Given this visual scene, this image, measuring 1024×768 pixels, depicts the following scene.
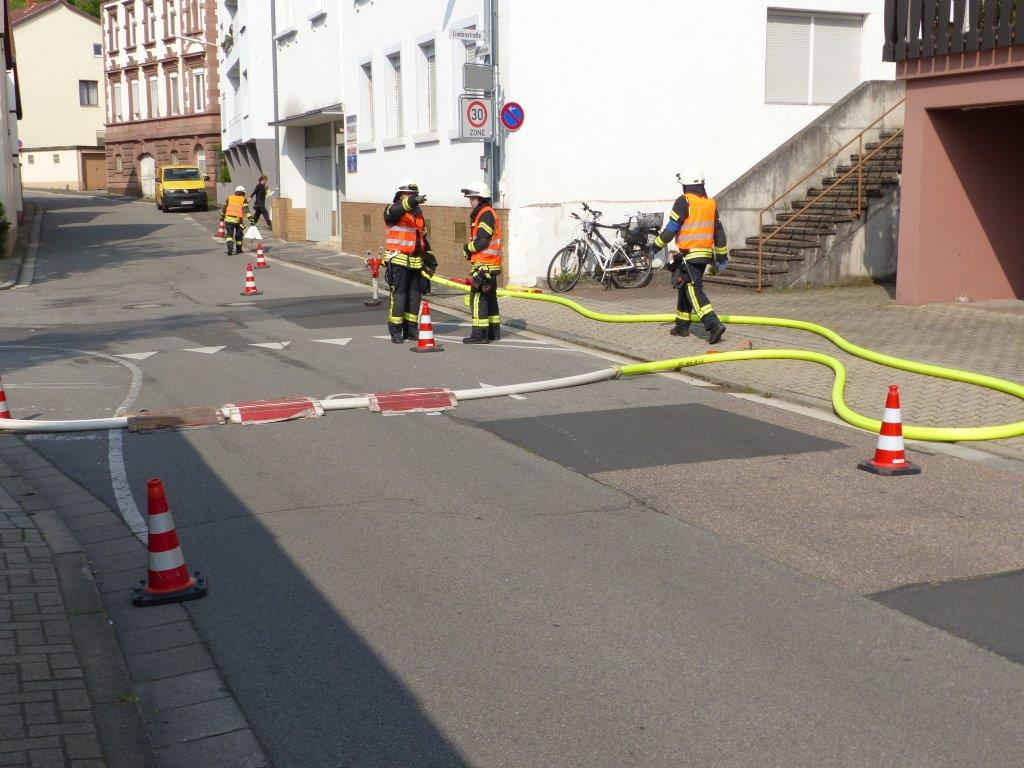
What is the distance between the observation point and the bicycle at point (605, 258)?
68.4ft

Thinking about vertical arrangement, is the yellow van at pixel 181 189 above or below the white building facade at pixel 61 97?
below

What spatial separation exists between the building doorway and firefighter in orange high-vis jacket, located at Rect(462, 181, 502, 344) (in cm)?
5264

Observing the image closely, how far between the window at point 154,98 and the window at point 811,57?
153 feet

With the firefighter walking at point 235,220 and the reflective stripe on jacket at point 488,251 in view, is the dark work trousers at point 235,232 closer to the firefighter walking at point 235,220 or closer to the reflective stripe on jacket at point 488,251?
the firefighter walking at point 235,220

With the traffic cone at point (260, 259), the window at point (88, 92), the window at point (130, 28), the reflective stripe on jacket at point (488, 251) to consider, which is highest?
the window at point (130, 28)

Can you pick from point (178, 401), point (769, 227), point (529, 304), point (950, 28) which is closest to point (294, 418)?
point (178, 401)

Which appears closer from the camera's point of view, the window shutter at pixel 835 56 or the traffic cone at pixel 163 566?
the traffic cone at pixel 163 566

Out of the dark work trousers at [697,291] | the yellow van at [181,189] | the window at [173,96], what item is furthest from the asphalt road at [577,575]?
the window at [173,96]

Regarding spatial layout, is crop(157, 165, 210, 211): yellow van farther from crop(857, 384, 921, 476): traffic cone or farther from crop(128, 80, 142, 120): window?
crop(857, 384, 921, 476): traffic cone

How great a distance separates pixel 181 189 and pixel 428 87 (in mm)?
28803

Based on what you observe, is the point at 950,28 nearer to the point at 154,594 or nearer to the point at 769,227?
the point at 769,227

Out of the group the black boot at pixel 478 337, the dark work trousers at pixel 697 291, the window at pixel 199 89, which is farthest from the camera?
the window at pixel 199 89

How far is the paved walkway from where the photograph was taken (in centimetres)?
1102

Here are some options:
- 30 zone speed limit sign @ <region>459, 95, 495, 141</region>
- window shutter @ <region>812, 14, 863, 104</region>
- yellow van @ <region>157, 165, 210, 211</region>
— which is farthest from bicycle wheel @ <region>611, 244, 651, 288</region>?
yellow van @ <region>157, 165, 210, 211</region>
